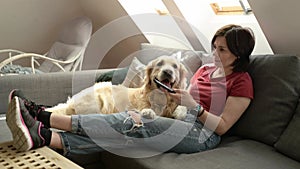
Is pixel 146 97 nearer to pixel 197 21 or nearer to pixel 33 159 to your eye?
pixel 33 159

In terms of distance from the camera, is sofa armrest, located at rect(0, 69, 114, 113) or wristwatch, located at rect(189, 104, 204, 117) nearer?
wristwatch, located at rect(189, 104, 204, 117)

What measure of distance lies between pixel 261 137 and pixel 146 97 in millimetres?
644

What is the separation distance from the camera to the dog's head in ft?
6.06

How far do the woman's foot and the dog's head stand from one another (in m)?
0.63

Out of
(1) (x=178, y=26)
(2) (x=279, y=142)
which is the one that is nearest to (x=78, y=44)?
(1) (x=178, y=26)

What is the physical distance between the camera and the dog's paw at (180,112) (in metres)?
1.88

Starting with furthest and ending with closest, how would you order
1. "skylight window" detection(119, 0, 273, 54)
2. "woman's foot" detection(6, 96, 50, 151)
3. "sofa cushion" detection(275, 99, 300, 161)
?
"skylight window" detection(119, 0, 273, 54) < "sofa cushion" detection(275, 99, 300, 161) < "woman's foot" detection(6, 96, 50, 151)

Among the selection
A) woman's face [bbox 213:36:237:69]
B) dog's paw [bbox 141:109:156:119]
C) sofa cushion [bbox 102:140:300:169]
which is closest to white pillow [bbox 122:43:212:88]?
woman's face [bbox 213:36:237:69]

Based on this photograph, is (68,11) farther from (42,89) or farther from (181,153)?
(181,153)

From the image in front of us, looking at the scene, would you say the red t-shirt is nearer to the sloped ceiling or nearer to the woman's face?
the woman's face

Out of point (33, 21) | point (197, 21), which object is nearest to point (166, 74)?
point (197, 21)

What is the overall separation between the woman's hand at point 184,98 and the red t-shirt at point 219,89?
20 centimetres

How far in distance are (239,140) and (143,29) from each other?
6.12ft

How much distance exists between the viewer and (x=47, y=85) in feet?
8.27
